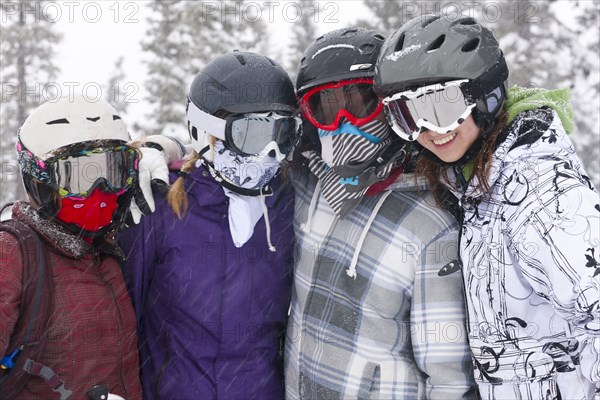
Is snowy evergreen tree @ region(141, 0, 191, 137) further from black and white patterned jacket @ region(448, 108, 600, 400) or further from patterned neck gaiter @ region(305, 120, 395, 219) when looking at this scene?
black and white patterned jacket @ region(448, 108, 600, 400)

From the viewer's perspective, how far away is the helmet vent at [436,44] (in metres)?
3.26

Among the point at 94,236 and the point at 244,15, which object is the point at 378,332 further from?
the point at 244,15

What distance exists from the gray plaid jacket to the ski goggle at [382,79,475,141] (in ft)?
1.42

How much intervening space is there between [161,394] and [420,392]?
1561 millimetres

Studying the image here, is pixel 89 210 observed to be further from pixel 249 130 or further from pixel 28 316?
pixel 249 130

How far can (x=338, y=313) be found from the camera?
353cm

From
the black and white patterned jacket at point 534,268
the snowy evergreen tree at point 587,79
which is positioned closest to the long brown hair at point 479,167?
the black and white patterned jacket at point 534,268

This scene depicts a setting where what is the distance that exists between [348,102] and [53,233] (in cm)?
182

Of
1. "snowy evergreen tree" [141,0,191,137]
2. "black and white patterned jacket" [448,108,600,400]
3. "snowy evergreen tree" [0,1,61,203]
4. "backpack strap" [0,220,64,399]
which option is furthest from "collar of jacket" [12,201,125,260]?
"snowy evergreen tree" [0,1,61,203]

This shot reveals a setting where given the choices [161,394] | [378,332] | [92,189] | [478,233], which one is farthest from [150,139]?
[478,233]

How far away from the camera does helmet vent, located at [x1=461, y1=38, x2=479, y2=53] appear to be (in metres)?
3.23

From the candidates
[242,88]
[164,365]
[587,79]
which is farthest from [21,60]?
[164,365]

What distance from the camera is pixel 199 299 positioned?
354 centimetres

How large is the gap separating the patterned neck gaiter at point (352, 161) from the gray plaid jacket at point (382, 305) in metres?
0.13
